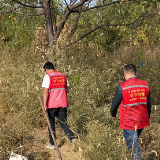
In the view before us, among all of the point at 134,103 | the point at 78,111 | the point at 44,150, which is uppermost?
the point at 134,103

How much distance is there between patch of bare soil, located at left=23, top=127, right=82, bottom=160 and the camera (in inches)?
166

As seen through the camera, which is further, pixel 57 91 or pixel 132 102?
pixel 57 91

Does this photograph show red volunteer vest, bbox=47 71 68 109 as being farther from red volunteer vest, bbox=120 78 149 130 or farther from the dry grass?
red volunteer vest, bbox=120 78 149 130

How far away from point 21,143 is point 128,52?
6428mm

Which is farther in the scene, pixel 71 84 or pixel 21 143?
pixel 71 84

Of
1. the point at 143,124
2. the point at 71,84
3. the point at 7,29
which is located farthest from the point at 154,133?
the point at 7,29

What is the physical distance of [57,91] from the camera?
4426 millimetres

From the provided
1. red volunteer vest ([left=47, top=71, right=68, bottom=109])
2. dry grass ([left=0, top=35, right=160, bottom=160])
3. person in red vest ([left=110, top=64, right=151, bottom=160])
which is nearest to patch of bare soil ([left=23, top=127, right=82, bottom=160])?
dry grass ([left=0, top=35, right=160, bottom=160])

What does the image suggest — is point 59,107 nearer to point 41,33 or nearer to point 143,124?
point 143,124

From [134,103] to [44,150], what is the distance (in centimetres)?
193

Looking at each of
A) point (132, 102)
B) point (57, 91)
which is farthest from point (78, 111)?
point (132, 102)

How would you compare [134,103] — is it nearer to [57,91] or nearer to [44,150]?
[57,91]

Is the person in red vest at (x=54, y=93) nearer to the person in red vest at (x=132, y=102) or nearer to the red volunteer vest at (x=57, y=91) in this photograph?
the red volunteer vest at (x=57, y=91)

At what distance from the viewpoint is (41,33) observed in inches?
461
